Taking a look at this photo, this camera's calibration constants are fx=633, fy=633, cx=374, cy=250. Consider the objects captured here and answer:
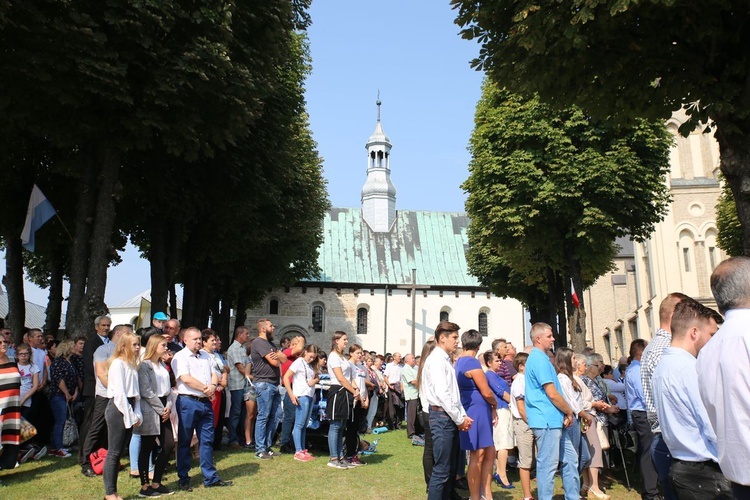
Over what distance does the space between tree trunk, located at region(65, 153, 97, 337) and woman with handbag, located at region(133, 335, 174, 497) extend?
5685 mm

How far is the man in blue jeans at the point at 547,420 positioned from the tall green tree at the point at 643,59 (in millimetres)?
3423

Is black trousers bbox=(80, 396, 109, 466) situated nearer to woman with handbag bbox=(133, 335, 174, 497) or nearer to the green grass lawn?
the green grass lawn

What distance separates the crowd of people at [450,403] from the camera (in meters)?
4.11

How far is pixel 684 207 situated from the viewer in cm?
3500

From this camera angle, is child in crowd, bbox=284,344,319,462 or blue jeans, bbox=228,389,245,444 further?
blue jeans, bbox=228,389,245,444

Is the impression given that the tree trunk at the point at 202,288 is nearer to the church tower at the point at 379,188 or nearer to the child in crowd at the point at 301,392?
the child in crowd at the point at 301,392

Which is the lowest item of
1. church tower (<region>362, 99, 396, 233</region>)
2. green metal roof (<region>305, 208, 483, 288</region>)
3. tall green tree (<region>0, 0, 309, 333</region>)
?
tall green tree (<region>0, 0, 309, 333</region>)

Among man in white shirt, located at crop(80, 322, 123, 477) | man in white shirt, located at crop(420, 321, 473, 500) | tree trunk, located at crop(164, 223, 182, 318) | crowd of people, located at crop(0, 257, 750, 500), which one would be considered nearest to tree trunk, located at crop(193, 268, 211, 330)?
tree trunk, located at crop(164, 223, 182, 318)

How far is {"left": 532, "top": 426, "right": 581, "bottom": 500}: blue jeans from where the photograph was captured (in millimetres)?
7156

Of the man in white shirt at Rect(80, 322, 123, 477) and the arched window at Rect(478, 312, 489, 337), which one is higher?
the arched window at Rect(478, 312, 489, 337)

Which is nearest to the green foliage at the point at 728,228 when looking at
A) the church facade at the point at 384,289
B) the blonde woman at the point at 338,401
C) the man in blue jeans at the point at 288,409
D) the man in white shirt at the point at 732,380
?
the man in blue jeans at the point at 288,409

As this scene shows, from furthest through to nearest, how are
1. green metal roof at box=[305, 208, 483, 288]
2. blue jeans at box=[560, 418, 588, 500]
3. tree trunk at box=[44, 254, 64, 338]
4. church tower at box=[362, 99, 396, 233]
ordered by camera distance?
church tower at box=[362, 99, 396, 233], green metal roof at box=[305, 208, 483, 288], tree trunk at box=[44, 254, 64, 338], blue jeans at box=[560, 418, 588, 500]

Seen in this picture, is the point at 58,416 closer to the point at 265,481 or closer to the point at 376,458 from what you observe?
the point at 265,481

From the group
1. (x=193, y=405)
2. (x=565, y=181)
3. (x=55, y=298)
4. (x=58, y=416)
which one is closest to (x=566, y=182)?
(x=565, y=181)
